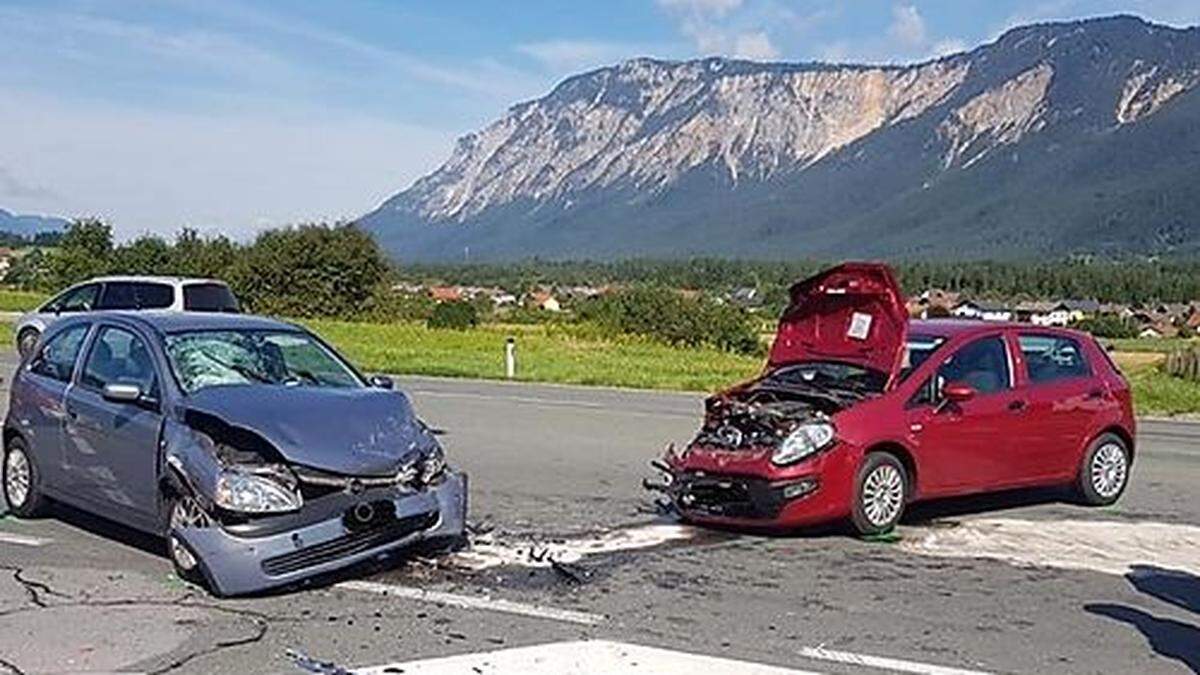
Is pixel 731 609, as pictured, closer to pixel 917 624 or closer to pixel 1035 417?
pixel 917 624

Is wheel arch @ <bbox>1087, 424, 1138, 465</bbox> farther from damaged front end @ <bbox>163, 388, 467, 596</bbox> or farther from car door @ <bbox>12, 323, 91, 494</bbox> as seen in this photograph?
car door @ <bbox>12, 323, 91, 494</bbox>

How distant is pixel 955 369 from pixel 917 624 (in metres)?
3.76

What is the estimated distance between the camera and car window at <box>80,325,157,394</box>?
9.09m

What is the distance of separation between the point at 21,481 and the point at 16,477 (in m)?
0.09

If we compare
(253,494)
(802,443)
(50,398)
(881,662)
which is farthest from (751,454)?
(50,398)

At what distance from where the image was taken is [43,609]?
25.0 feet

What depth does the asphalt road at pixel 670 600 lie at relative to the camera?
273 inches

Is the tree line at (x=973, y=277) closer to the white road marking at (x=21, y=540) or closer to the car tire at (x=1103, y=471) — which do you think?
the car tire at (x=1103, y=471)

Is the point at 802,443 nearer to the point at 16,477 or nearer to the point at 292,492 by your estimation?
the point at 292,492

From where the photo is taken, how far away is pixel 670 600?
8.03m

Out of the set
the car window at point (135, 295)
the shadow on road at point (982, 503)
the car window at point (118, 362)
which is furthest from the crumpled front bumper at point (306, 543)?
the car window at point (135, 295)

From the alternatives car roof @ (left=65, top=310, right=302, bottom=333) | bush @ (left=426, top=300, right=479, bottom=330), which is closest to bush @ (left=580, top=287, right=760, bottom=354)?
bush @ (left=426, top=300, right=479, bottom=330)

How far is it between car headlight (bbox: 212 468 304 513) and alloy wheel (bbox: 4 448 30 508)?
2924 millimetres

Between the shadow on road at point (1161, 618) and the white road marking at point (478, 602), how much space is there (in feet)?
9.03
